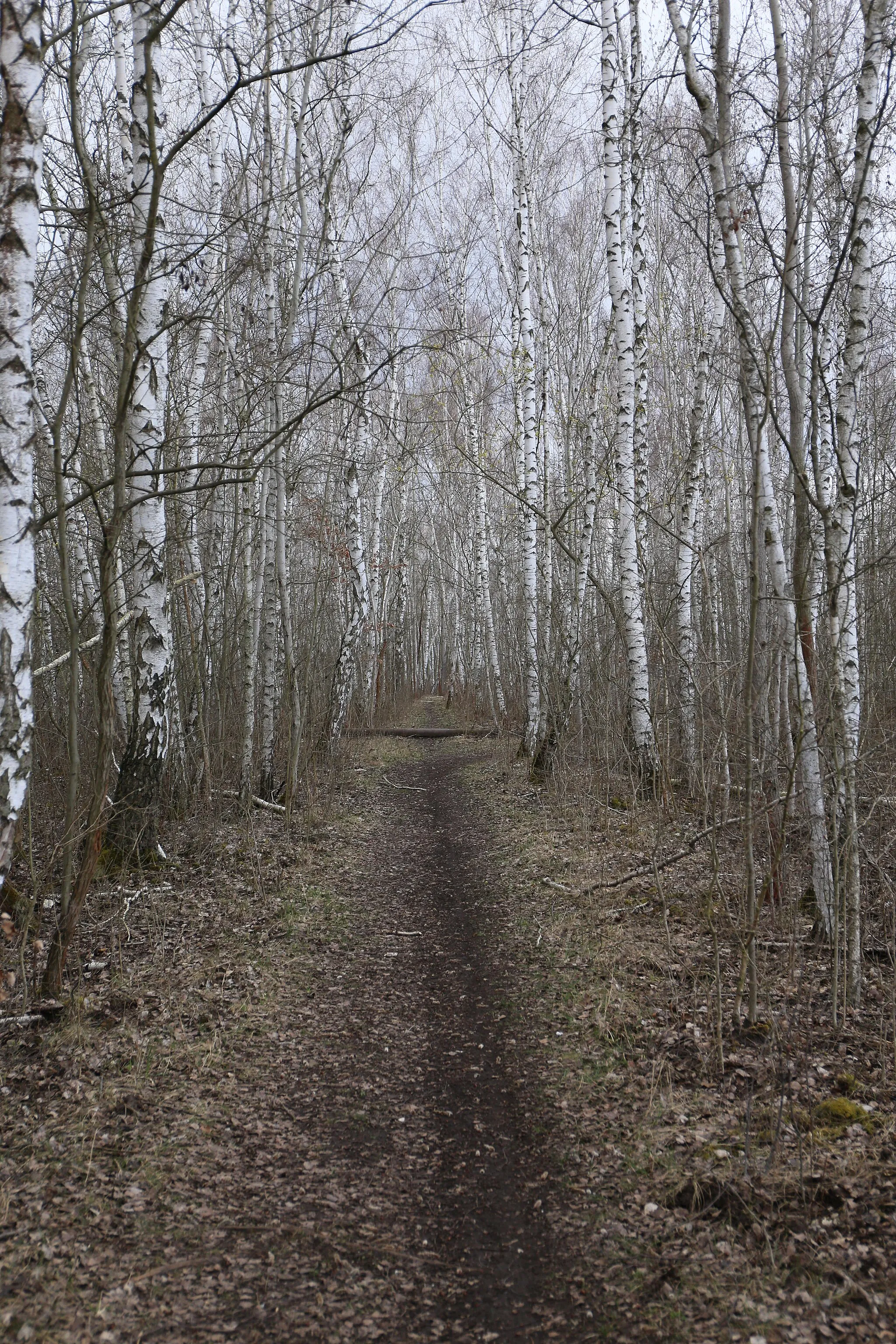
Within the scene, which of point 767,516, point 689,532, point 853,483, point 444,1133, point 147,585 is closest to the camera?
point 444,1133

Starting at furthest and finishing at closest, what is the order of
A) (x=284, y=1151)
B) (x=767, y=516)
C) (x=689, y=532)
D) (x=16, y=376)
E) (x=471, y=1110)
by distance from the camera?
(x=689, y=532) → (x=767, y=516) → (x=471, y=1110) → (x=284, y=1151) → (x=16, y=376)

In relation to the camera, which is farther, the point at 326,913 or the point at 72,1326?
the point at 326,913

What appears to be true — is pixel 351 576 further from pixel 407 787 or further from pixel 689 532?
pixel 689 532

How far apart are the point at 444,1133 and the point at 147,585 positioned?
4.60m

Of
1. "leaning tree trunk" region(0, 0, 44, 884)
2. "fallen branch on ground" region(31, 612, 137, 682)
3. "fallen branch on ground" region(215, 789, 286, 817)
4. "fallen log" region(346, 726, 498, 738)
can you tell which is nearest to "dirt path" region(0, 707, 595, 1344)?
"leaning tree trunk" region(0, 0, 44, 884)

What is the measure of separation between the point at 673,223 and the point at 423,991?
16.3m

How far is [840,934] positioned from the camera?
4.63 meters

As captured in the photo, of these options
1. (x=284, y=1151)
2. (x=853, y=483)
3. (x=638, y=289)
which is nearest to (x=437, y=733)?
(x=638, y=289)

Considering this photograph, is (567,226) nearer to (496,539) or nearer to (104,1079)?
(496,539)

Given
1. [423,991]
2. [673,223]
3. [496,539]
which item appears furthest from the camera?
[496,539]

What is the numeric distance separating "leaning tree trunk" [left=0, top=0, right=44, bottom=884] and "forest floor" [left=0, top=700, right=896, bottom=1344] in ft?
4.51

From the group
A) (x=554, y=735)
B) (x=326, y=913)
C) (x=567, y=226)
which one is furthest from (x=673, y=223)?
(x=326, y=913)

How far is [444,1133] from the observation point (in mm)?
3771

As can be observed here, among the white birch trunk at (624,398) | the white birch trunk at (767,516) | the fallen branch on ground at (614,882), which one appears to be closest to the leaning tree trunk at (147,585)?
the fallen branch on ground at (614,882)
